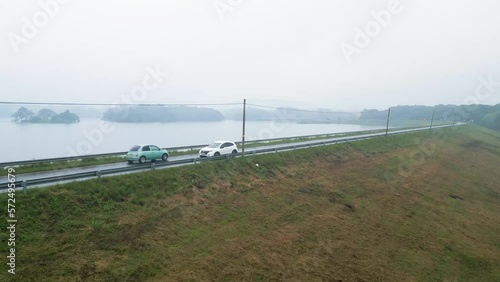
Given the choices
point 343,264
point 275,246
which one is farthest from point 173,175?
point 343,264

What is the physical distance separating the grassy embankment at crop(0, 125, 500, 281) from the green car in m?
4.58

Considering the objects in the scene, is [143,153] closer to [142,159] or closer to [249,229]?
[142,159]

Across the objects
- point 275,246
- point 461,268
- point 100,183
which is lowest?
point 461,268

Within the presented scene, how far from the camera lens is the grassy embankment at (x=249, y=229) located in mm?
11258

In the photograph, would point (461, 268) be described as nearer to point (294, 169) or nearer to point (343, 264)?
point (343, 264)

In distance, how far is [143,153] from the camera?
72.0ft

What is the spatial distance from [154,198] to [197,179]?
11.9 feet

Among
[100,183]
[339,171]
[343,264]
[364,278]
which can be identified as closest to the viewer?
[364,278]

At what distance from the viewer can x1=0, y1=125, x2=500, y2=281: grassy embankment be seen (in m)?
11.3

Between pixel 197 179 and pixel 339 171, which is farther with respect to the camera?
pixel 339 171

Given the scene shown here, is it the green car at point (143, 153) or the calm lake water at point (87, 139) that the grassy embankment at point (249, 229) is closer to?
the green car at point (143, 153)

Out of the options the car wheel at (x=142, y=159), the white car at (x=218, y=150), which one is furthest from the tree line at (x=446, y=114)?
the car wheel at (x=142, y=159)

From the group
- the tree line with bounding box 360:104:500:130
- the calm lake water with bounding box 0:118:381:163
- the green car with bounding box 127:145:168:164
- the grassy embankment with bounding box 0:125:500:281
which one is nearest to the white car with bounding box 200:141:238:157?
the grassy embankment with bounding box 0:125:500:281

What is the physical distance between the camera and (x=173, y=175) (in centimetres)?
1808
